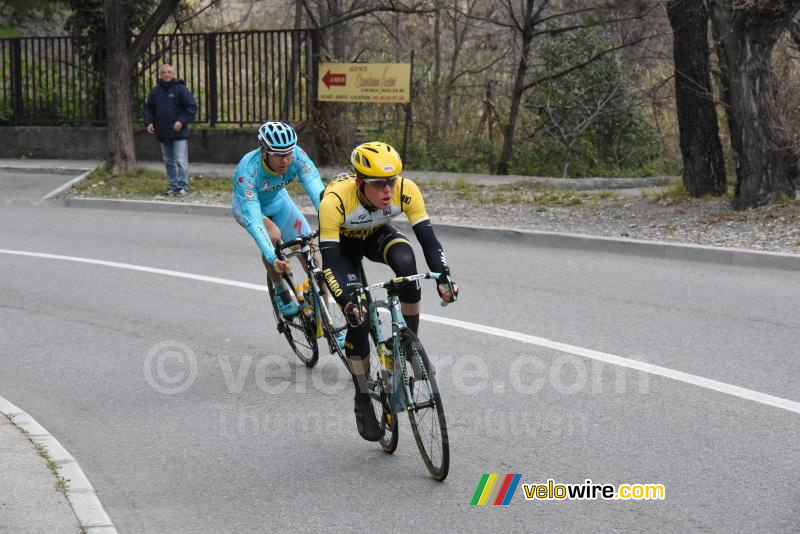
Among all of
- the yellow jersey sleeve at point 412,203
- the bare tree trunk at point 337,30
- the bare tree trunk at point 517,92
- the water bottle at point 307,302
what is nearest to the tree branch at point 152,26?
the bare tree trunk at point 337,30

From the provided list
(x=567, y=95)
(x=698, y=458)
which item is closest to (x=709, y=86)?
(x=567, y=95)

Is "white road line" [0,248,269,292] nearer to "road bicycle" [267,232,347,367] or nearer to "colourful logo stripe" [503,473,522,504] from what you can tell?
"road bicycle" [267,232,347,367]

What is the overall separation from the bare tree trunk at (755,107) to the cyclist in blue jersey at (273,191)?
7.74m

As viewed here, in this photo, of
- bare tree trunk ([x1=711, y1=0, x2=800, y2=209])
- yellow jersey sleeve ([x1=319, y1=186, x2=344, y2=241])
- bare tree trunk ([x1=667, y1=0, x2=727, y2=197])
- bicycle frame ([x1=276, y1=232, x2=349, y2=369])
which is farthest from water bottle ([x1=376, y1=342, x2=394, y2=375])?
bare tree trunk ([x1=667, y1=0, x2=727, y2=197])

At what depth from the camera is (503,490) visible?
18.9 ft

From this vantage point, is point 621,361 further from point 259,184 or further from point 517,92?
point 517,92

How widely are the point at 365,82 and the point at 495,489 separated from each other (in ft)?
53.3

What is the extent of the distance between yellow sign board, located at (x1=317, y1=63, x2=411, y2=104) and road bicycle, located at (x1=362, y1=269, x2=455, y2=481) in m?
15.0

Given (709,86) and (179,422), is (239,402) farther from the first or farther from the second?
(709,86)

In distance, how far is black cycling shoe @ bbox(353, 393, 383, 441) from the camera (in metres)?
6.36

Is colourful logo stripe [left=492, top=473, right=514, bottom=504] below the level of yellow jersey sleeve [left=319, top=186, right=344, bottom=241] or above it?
below

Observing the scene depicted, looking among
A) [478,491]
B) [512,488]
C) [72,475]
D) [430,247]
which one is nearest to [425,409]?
[478,491]

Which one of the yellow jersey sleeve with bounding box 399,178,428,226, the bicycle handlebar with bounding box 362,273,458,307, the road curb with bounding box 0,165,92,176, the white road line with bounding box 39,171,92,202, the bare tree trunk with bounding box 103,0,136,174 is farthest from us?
the road curb with bounding box 0,165,92,176

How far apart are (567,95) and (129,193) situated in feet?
30.9
